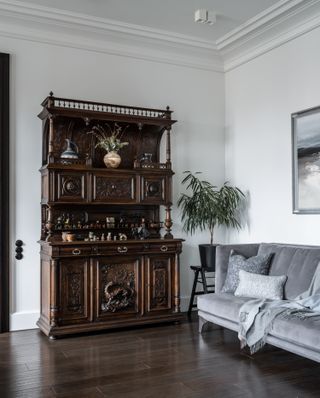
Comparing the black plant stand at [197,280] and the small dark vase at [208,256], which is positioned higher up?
the small dark vase at [208,256]

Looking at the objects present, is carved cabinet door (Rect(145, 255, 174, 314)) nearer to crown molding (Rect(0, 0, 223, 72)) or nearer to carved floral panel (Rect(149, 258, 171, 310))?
carved floral panel (Rect(149, 258, 171, 310))

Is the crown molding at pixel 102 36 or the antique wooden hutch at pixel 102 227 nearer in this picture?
the antique wooden hutch at pixel 102 227

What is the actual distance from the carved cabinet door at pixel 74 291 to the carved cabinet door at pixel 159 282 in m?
0.69

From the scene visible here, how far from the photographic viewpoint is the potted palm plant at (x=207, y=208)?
551 centimetres

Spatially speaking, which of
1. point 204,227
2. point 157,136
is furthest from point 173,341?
point 157,136

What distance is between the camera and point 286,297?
13.6ft

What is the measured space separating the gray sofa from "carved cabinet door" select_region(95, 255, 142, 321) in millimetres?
779

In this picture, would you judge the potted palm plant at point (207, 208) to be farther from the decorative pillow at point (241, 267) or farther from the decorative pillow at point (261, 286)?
the decorative pillow at point (261, 286)

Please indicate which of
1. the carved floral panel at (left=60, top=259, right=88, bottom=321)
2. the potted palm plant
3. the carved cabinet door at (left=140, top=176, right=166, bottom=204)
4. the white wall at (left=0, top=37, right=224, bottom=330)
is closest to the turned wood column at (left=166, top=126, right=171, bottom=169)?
the carved cabinet door at (left=140, top=176, right=166, bottom=204)

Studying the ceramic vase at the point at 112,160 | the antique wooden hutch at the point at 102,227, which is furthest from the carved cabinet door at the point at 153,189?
the ceramic vase at the point at 112,160

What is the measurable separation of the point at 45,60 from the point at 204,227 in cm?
278

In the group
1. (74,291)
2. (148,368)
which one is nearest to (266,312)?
(148,368)

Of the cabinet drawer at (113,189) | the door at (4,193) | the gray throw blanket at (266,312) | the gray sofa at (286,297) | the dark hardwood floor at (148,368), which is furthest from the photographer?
the cabinet drawer at (113,189)

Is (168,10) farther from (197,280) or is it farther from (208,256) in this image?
(197,280)
